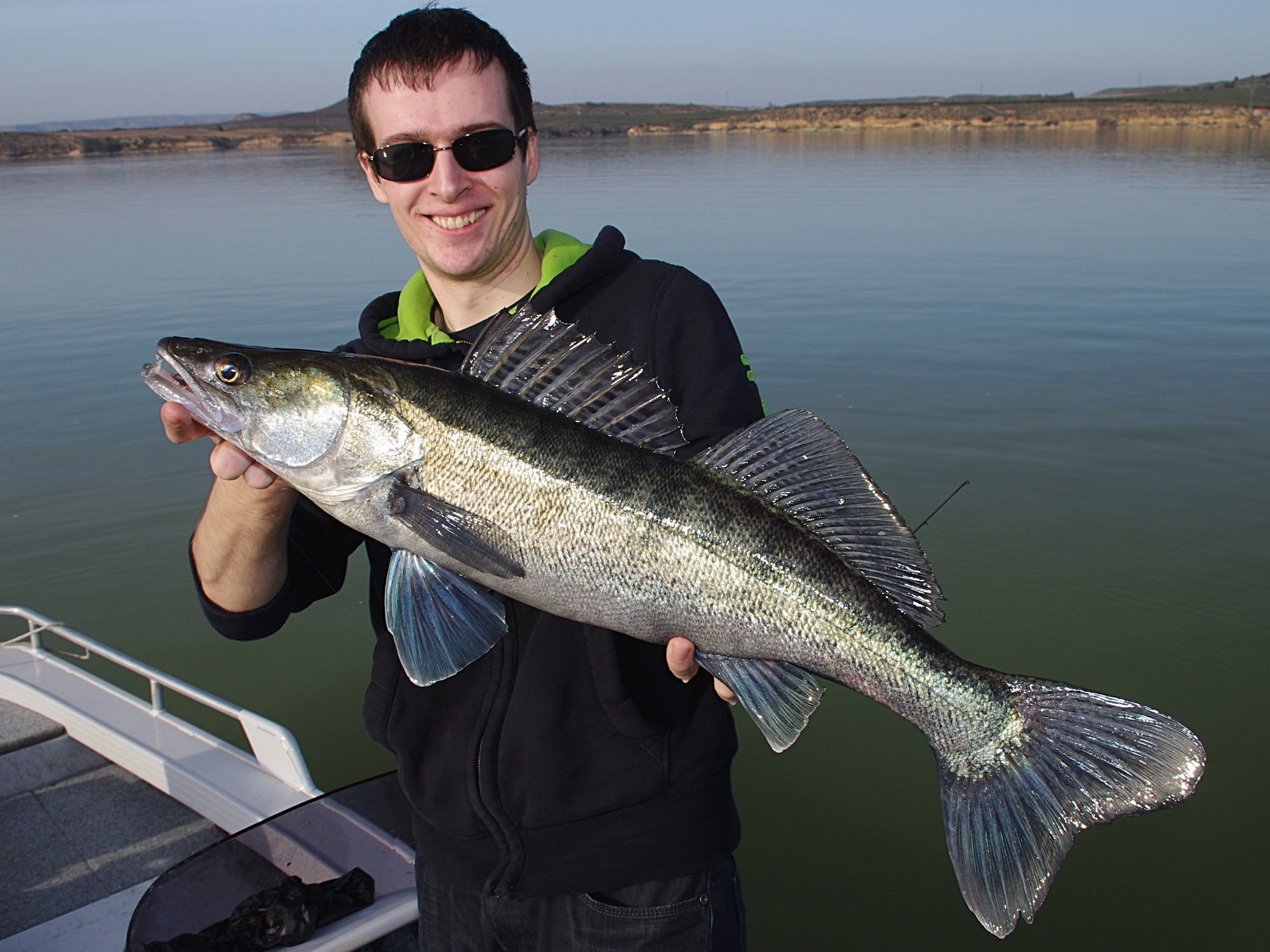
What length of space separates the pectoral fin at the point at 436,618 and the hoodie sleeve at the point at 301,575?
1.43 ft

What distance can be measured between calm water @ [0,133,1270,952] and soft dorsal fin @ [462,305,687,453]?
130 inches

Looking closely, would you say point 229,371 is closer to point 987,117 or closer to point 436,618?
point 436,618

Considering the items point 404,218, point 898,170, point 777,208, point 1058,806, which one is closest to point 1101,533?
point 1058,806

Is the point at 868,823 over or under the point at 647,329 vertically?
under

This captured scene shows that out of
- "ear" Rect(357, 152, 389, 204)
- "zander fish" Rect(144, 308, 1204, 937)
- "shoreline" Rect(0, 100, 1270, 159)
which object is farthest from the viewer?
"shoreline" Rect(0, 100, 1270, 159)

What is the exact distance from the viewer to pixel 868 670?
8.13ft

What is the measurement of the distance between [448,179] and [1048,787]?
2326 mm

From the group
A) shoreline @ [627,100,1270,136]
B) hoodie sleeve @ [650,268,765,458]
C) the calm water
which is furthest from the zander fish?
shoreline @ [627,100,1270,136]

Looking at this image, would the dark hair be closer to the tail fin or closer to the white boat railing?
the tail fin

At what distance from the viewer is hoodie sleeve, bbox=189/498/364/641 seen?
2.85m

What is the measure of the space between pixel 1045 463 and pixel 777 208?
2147 centimetres

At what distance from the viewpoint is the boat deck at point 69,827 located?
4828 millimetres

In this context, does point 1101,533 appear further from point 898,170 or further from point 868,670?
point 898,170

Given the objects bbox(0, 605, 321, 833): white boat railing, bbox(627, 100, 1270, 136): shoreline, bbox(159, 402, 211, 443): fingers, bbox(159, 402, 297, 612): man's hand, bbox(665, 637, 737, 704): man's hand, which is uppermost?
bbox(627, 100, 1270, 136): shoreline
